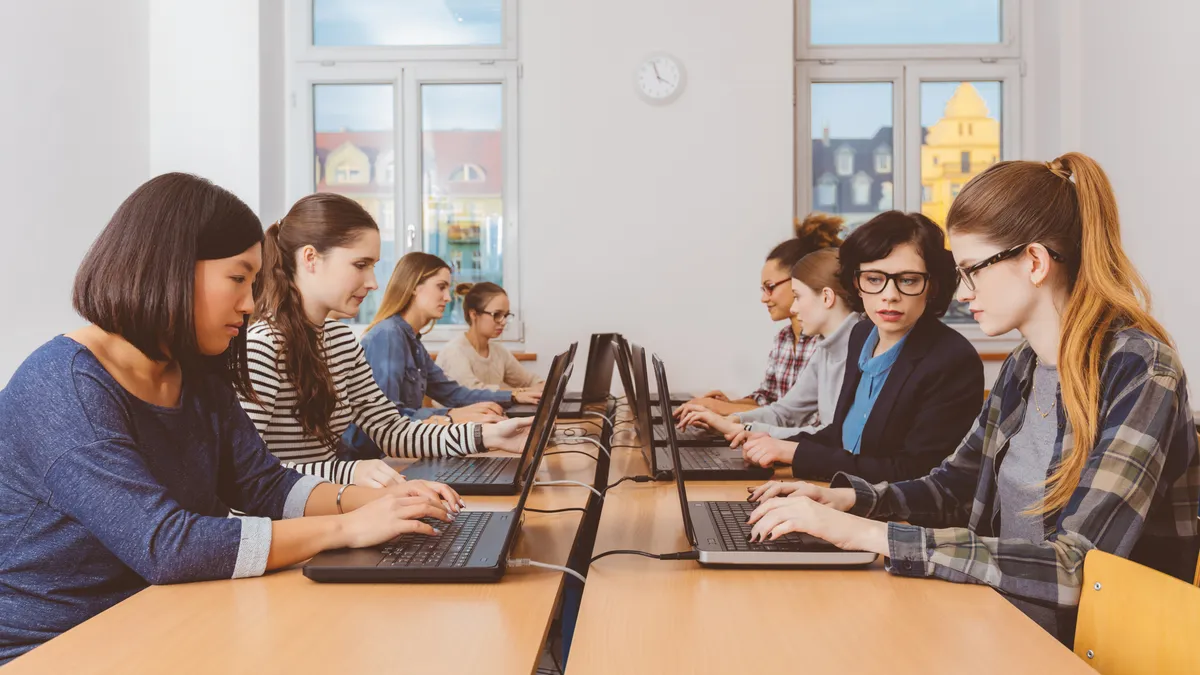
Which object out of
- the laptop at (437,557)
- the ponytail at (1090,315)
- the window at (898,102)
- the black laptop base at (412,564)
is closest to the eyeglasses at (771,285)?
the window at (898,102)

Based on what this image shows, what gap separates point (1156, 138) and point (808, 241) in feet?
5.06

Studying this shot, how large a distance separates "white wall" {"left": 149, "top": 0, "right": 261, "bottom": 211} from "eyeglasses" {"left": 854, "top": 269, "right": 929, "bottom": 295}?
11.0 feet

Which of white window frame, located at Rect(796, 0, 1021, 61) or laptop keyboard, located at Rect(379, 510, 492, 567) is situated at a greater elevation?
white window frame, located at Rect(796, 0, 1021, 61)

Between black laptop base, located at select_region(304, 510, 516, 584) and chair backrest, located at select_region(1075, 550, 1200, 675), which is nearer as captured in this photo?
chair backrest, located at select_region(1075, 550, 1200, 675)

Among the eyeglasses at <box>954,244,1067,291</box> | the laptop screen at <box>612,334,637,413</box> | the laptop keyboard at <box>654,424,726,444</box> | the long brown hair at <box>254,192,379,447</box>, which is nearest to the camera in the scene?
the eyeglasses at <box>954,244,1067,291</box>

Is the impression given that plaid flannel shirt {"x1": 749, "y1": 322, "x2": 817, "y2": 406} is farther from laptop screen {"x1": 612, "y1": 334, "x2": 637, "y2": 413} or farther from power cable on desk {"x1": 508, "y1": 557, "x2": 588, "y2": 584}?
power cable on desk {"x1": 508, "y1": 557, "x2": 588, "y2": 584}

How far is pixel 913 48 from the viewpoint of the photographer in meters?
4.93

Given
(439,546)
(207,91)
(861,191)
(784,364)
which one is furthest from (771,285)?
(207,91)

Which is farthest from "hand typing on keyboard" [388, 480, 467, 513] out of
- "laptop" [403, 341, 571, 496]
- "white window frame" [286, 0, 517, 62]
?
"white window frame" [286, 0, 517, 62]

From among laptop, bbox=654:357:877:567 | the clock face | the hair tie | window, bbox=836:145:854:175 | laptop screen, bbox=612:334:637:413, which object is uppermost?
the clock face

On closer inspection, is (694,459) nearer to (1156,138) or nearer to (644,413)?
(644,413)

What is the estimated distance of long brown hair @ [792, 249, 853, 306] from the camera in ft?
9.23

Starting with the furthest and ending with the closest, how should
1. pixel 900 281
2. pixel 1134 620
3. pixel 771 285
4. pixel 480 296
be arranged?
pixel 480 296
pixel 771 285
pixel 900 281
pixel 1134 620

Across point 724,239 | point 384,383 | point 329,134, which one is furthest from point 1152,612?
point 329,134
